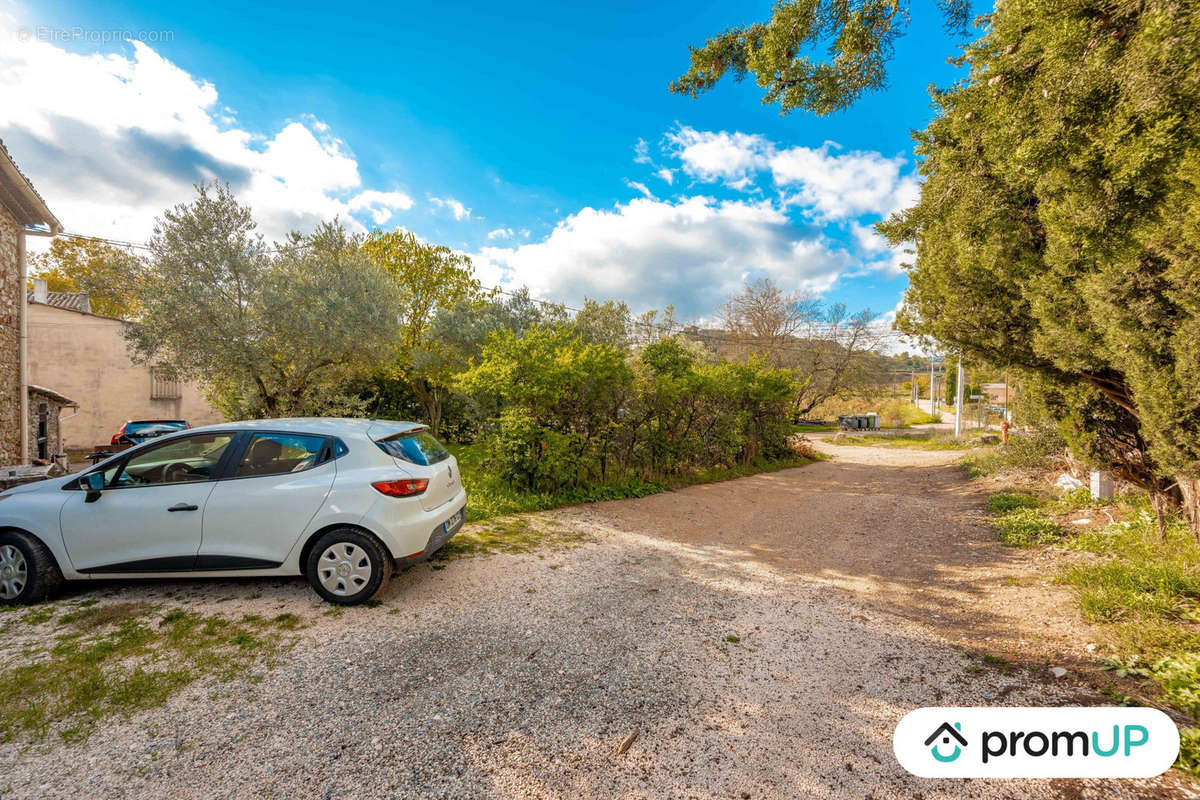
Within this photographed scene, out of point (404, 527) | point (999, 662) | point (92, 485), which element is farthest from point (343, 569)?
point (999, 662)

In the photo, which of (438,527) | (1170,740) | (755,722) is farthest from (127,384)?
(1170,740)

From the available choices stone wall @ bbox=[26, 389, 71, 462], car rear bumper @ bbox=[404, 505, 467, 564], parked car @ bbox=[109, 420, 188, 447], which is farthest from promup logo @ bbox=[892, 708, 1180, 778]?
parked car @ bbox=[109, 420, 188, 447]

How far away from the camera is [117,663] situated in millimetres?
2875

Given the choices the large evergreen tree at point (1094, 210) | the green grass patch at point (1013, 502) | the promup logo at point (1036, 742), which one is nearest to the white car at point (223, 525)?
the promup logo at point (1036, 742)

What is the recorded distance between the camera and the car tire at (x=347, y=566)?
363 cm

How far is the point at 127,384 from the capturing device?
1762cm

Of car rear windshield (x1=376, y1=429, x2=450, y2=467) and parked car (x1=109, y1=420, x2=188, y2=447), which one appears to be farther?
parked car (x1=109, y1=420, x2=188, y2=447)

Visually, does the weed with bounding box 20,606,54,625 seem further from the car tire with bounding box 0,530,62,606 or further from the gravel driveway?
the gravel driveway

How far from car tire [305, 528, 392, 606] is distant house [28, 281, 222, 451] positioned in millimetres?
17614

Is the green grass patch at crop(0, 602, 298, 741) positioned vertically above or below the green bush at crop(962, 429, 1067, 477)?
below

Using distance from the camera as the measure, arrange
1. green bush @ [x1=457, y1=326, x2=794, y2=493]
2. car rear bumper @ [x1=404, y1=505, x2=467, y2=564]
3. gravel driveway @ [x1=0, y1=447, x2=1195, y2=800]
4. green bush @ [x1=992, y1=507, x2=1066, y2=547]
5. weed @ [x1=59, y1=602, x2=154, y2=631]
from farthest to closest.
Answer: green bush @ [x1=457, y1=326, x2=794, y2=493] < green bush @ [x1=992, y1=507, x2=1066, y2=547] < car rear bumper @ [x1=404, y1=505, x2=467, y2=564] < weed @ [x1=59, y1=602, x2=154, y2=631] < gravel driveway @ [x1=0, y1=447, x2=1195, y2=800]

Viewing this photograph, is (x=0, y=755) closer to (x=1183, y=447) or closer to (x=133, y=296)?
(x=1183, y=447)

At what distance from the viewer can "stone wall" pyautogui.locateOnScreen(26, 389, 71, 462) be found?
11281 millimetres

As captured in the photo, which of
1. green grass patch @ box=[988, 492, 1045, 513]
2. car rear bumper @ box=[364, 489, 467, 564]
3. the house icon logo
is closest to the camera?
the house icon logo
